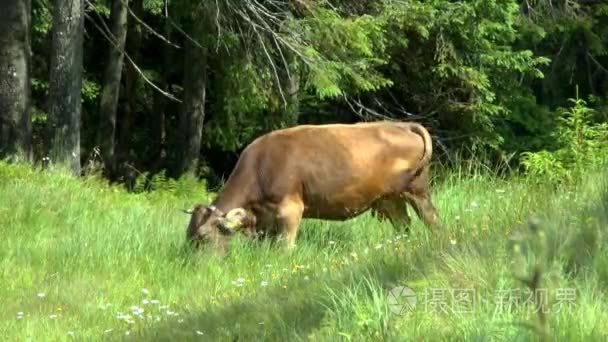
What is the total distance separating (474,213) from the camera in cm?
820

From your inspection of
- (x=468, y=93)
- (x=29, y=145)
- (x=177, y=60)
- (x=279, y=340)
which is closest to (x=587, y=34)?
(x=468, y=93)

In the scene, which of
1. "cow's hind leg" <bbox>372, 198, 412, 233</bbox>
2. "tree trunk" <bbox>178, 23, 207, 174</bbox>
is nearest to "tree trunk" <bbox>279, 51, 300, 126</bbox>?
"tree trunk" <bbox>178, 23, 207, 174</bbox>

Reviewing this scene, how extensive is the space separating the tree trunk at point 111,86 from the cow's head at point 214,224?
11.5m

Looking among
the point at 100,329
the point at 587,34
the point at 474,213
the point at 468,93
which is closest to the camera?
the point at 100,329

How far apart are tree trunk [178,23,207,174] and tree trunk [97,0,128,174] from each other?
1.60 meters

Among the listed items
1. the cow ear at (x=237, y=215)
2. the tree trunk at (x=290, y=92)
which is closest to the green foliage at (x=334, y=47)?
the tree trunk at (x=290, y=92)

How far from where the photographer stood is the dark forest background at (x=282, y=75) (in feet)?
49.6

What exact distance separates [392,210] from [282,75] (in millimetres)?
8321

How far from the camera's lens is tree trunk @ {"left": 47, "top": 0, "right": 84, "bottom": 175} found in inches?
589

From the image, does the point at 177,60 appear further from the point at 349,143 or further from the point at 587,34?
the point at 349,143

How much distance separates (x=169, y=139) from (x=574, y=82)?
1024 cm

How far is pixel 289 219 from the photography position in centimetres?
938

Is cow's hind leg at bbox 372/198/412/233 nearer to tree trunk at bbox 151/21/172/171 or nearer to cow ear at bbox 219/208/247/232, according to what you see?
cow ear at bbox 219/208/247/232

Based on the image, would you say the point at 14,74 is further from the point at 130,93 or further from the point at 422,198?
the point at 130,93
